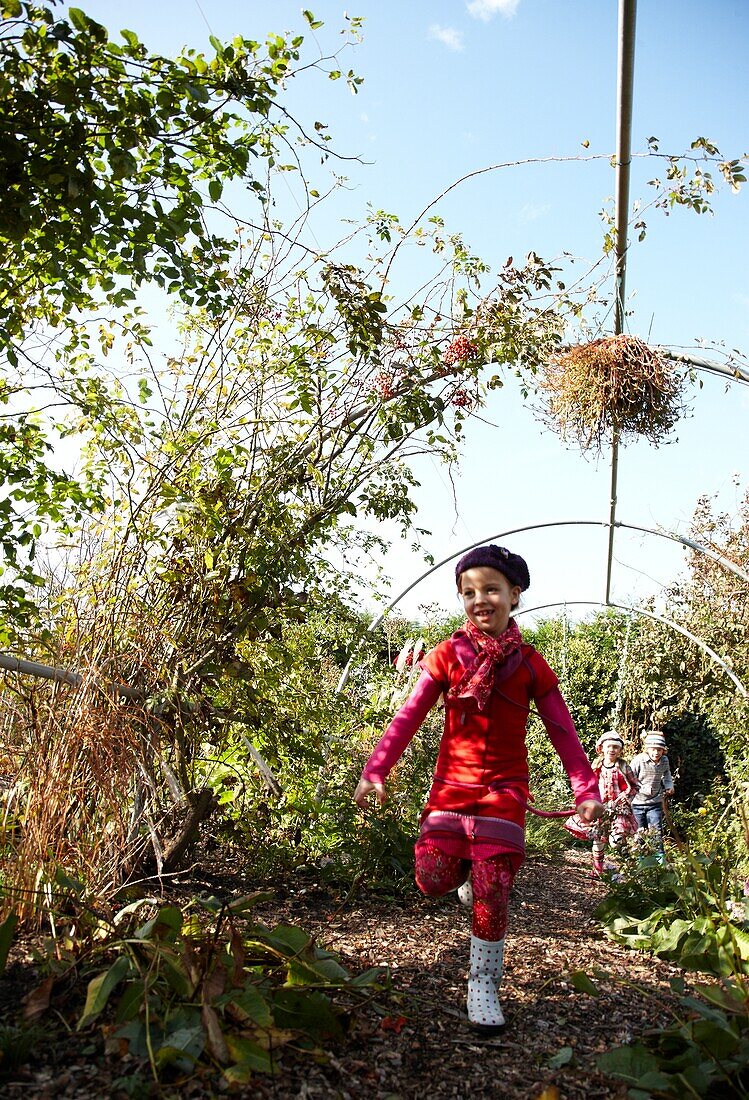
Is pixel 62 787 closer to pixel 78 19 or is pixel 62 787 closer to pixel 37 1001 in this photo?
pixel 37 1001

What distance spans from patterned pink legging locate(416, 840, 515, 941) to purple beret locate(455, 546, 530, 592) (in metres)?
0.91

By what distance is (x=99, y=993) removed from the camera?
192cm

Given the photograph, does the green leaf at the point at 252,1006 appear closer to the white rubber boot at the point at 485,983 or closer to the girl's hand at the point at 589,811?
the white rubber boot at the point at 485,983

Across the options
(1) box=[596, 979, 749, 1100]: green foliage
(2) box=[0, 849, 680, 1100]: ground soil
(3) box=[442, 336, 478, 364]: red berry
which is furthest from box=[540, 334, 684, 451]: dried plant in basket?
(1) box=[596, 979, 749, 1100]: green foliage

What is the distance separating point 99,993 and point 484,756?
135 centimetres

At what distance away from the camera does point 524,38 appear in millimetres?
3424

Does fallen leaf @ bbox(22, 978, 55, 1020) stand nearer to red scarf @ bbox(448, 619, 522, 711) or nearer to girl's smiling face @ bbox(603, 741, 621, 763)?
red scarf @ bbox(448, 619, 522, 711)

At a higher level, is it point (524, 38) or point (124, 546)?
point (524, 38)

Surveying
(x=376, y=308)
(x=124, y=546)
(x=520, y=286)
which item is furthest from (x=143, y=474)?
(x=520, y=286)

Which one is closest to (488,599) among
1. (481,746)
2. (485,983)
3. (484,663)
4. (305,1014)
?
(484,663)

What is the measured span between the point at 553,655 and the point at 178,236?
9.86m

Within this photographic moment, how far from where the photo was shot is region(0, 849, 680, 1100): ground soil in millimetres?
1829

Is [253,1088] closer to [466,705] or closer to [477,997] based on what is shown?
[477,997]

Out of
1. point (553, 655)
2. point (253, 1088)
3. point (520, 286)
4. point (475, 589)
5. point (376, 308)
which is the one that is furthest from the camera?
point (553, 655)
